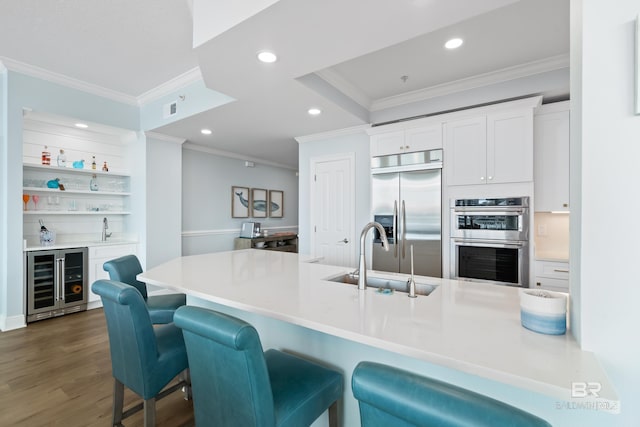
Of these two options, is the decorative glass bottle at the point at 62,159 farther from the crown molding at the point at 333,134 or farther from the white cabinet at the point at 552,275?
the white cabinet at the point at 552,275

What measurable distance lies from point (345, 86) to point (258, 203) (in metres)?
3.88

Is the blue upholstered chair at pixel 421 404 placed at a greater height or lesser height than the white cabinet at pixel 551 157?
lesser

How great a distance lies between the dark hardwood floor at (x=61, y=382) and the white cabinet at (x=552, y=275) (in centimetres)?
323

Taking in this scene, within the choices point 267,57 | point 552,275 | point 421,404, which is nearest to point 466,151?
point 552,275

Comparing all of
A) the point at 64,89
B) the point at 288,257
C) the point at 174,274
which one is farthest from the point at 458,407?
the point at 64,89

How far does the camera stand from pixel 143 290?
7.84ft

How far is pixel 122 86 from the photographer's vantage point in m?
3.71

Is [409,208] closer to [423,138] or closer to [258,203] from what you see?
[423,138]

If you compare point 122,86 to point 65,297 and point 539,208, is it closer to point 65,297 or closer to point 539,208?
point 65,297

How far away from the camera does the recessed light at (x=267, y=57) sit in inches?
81.0

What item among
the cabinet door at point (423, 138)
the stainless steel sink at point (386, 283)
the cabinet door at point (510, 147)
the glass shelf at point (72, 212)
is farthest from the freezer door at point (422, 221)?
the glass shelf at point (72, 212)

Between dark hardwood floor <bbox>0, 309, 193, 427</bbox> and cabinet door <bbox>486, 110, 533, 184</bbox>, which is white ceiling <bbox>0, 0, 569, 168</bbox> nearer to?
cabinet door <bbox>486, 110, 533, 184</bbox>

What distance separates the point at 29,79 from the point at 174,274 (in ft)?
10.9

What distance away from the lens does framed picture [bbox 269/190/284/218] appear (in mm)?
6801
